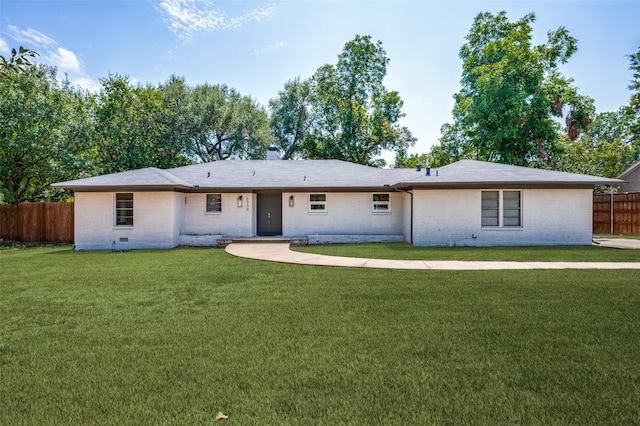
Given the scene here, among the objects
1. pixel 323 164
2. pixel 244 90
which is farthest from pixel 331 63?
pixel 323 164

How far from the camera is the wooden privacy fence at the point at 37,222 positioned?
17031 millimetres

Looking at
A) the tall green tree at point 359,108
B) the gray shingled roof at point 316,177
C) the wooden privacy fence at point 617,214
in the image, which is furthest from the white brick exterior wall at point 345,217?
the tall green tree at point 359,108

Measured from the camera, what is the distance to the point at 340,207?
51.6ft

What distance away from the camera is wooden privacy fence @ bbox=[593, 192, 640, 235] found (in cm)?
1811

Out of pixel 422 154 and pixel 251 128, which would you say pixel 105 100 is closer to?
pixel 251 128

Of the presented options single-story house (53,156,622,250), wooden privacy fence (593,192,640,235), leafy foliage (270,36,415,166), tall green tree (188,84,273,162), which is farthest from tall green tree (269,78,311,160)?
wooden privacy fence (593,192,640,235)

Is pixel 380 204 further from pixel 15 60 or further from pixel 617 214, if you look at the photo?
pixel 15 60

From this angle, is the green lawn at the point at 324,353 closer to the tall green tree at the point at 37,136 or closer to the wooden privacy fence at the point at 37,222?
the wooden privacy fence at the point at 37,222

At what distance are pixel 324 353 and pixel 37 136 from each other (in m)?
20.1

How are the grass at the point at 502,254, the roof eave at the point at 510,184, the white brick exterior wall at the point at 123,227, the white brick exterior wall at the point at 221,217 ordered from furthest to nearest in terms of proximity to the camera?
the white brick exterior wall at the point at 221,217 < the white brick exterior wall at the point at 123,227 < the roof eave at the point at 510,184 < the grass at the point at 502,254

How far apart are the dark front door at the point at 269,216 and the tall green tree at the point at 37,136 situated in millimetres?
10439

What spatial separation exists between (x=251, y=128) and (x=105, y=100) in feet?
34.7

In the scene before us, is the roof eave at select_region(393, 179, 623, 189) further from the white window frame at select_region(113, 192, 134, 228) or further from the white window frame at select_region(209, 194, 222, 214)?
the white window frame at select_region(113, 192, 134, 228)

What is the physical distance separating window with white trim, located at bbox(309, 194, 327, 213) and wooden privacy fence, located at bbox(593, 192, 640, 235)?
1527cm
